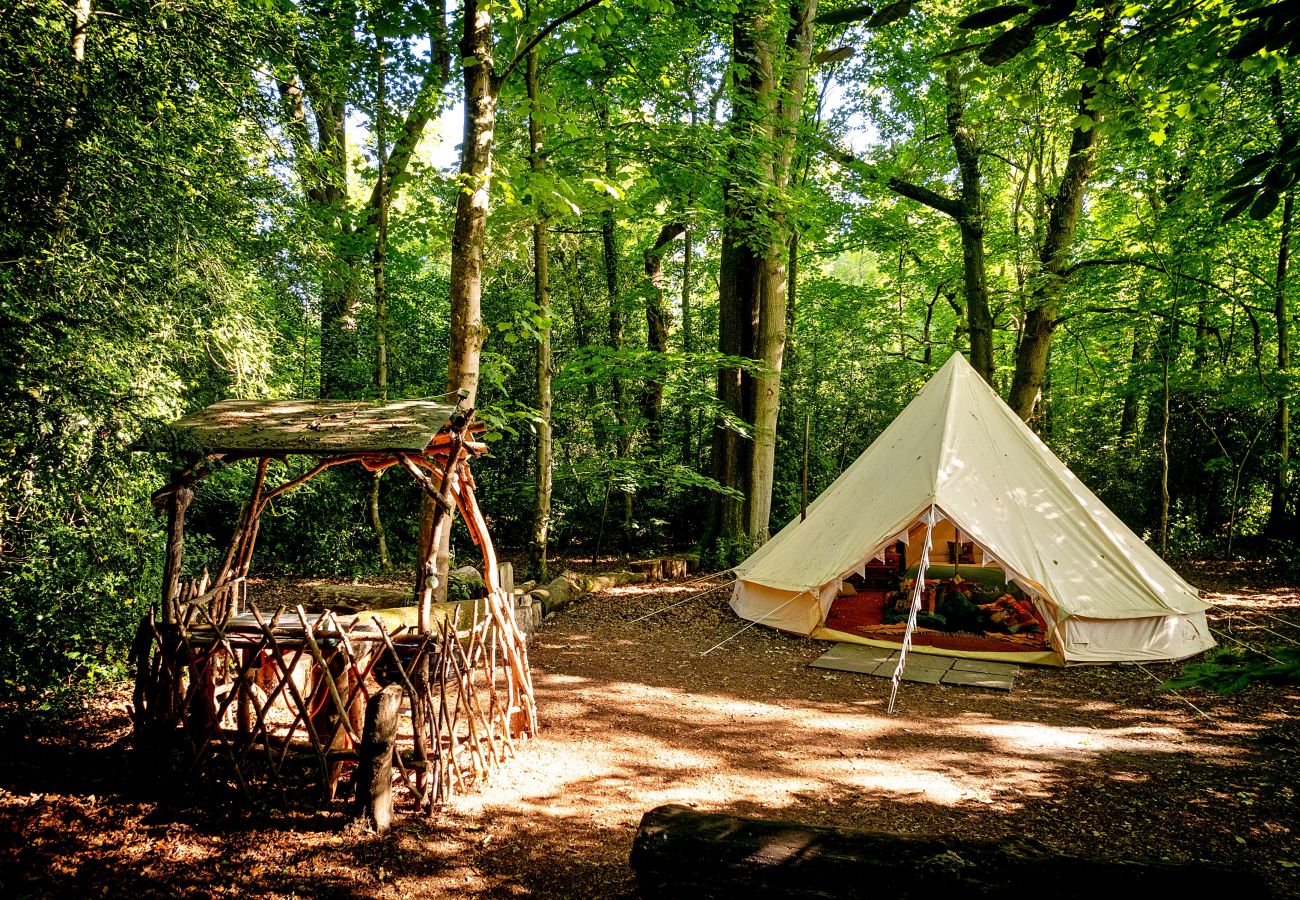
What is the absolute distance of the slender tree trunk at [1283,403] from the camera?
10.3 m

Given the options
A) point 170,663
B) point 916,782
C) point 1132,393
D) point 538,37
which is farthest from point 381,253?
point 1132,393

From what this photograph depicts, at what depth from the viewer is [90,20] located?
14.5 ft

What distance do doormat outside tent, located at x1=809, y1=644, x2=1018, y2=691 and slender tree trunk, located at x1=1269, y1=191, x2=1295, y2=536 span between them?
7.40 m

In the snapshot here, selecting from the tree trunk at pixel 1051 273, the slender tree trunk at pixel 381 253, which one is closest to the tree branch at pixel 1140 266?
the tree trunk at pixel 1051 273

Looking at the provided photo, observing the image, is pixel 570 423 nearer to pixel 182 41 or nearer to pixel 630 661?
pixel 630 661

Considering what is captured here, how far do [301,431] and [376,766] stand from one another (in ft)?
6.31

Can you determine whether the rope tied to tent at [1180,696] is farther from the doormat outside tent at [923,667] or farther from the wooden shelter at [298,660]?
the wooden shelter at [298,660]

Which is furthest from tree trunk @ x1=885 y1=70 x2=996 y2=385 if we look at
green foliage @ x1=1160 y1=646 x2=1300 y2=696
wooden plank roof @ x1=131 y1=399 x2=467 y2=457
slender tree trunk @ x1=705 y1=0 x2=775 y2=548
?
green foliage @ x1=1160 y1=646 x2=1300 y2=696

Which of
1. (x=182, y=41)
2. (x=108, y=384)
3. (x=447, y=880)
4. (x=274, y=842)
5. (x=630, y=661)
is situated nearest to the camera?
(x=447, y=880)

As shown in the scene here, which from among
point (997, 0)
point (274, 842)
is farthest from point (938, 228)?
point (274, 842)

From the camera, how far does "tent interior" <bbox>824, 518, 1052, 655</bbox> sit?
730 cm

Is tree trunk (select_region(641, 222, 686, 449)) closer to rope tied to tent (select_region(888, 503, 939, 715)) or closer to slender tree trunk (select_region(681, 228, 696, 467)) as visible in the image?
slender tree trunk (select_region(681, 228, 696, 467))

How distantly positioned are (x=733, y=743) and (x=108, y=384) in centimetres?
480

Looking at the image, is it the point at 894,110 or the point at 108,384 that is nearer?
the point at 108,384
